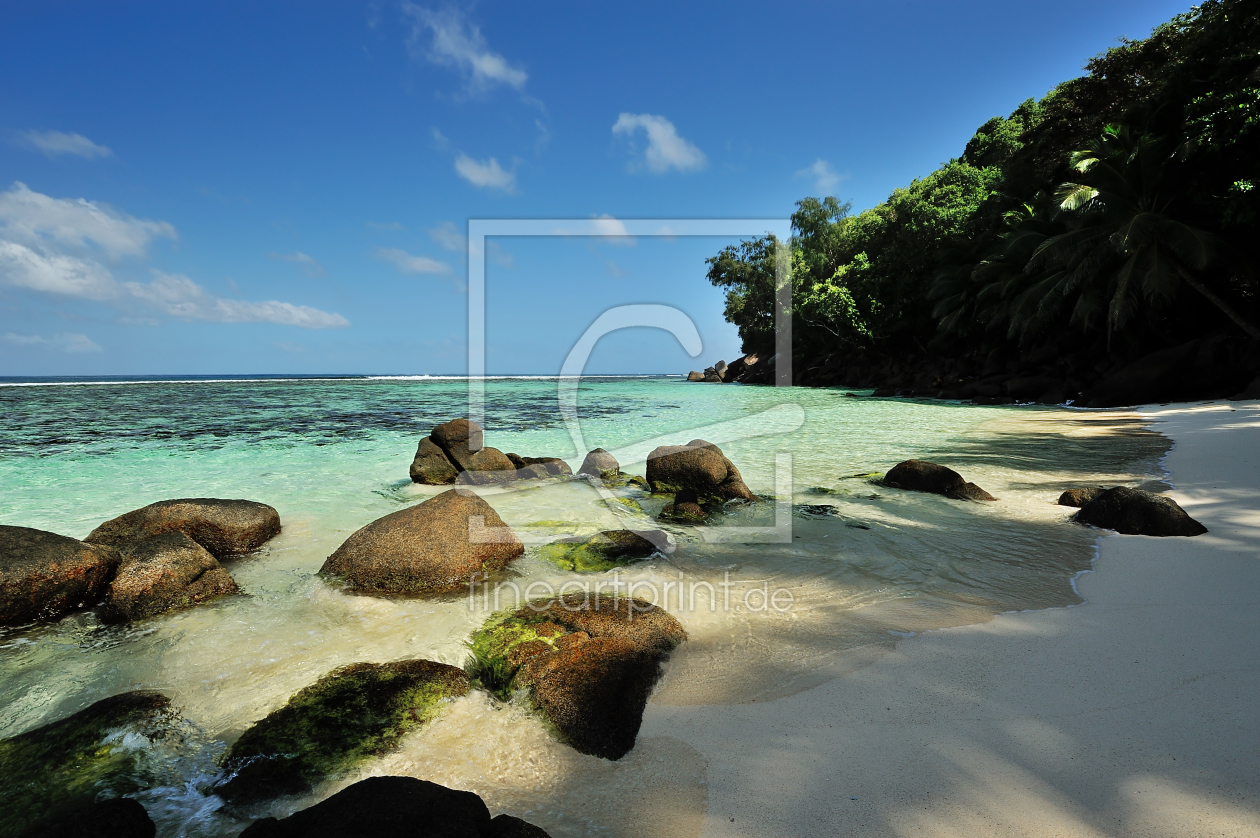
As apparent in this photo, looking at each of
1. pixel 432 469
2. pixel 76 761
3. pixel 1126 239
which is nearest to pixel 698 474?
pixel 432 469

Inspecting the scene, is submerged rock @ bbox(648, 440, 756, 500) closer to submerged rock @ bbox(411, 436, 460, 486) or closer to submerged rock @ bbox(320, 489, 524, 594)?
submerged rock @ bbox(320, 489, 524, 594)

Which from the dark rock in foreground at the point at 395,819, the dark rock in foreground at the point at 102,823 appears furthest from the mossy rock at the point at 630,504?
the dark rock in foreground at the point at 102,823

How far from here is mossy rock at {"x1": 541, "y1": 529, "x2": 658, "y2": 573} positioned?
15.7ft

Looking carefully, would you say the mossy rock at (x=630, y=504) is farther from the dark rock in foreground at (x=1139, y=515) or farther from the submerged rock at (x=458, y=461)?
the dark rock in foreground at (x=1139, y=515)

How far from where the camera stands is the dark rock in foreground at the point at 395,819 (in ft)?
5.21

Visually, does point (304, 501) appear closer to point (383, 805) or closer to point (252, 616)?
point (252, 616)

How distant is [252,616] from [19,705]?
113cm

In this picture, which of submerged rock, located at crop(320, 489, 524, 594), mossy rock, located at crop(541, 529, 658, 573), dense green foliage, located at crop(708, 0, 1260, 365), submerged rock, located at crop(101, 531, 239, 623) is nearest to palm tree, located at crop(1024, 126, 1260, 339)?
dense green foliage, located at crop(708, 0, 1260, 365)

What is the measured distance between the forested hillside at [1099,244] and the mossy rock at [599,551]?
20.3m

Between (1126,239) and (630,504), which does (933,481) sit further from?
(1126,239)

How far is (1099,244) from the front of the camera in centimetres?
1934

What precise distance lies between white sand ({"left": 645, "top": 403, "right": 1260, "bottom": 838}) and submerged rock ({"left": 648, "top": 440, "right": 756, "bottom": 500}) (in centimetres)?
404

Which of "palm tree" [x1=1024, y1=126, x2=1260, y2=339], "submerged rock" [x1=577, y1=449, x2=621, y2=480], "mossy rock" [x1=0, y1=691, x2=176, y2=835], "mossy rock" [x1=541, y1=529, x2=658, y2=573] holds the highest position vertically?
"palm tree" [x1=1024, y1=126, x2=1260, y2=339]

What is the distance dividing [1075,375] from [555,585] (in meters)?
28.4
